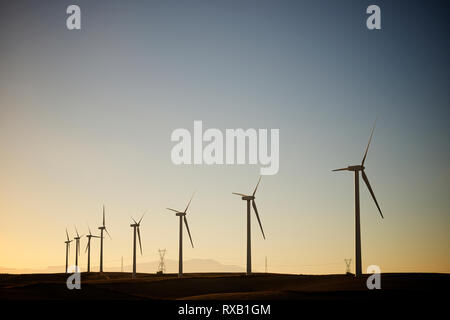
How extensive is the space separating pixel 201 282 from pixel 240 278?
29.5 feet
